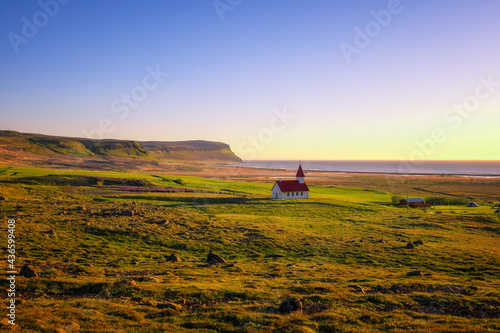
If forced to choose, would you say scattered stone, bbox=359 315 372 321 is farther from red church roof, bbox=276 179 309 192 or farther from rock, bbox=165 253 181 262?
red church roof, bbox=276 179 309 192

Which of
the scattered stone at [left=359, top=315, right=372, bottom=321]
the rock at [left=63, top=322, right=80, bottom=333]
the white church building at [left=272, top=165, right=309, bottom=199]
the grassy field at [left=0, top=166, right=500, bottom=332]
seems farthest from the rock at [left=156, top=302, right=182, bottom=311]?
the white church building at [left=272, top=165, right=309, bottom=199]

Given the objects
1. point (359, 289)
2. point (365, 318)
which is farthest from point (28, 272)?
point (359, 289)

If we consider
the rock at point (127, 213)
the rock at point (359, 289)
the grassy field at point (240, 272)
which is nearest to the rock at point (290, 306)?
the grassy field at point (240, 272)

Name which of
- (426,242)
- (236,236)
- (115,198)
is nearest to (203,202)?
(115,198)

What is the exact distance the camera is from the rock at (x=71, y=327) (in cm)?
1088

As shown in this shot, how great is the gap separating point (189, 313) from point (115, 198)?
40.6m

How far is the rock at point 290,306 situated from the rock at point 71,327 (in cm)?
865

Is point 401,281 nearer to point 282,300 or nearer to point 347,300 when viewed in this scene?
point 347,300

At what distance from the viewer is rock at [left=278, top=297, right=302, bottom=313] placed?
1400 centimetres

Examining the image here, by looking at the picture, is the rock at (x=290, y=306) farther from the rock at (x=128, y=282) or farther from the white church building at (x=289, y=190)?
the white church building at (x=289, y=190)

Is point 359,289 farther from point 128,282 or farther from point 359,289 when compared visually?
point 128,282

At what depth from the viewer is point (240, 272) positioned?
69.0ft

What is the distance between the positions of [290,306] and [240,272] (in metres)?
7.45

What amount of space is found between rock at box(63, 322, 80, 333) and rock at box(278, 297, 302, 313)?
8645 mm
